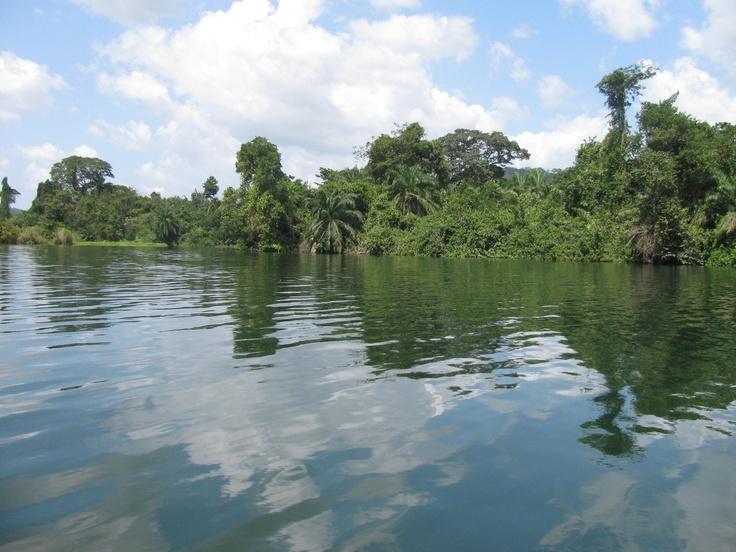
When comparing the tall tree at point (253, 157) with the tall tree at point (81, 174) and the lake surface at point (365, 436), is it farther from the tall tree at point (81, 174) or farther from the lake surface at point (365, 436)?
the lake surface at point (365, 436)

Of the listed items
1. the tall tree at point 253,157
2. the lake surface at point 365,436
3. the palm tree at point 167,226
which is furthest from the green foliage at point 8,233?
the lake surface at point 365,436

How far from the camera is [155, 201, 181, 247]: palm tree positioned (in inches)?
3278

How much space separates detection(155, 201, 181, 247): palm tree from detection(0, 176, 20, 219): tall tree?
91.8 ft

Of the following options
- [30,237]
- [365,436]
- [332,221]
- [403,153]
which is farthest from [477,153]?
[365,436]

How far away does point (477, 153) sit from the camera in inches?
3009

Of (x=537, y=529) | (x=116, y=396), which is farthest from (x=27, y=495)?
(x=537, y=529)

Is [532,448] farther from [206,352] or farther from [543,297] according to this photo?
[543,297]

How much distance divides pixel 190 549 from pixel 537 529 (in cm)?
200

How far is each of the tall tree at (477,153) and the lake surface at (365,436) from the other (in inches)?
2691

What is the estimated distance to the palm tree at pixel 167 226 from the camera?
83250mm

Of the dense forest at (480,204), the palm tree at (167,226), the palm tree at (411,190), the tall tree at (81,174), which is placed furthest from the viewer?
the tall tree at (81,174)

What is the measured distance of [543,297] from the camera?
15883 mm

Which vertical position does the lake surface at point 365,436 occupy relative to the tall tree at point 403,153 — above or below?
below

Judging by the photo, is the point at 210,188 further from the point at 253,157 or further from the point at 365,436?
the point at 365,436
